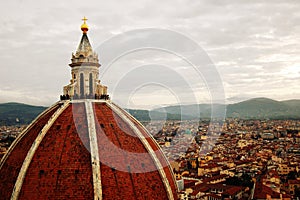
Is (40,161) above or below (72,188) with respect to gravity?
above

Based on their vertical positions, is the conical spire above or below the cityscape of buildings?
above

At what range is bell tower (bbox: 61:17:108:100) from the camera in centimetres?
1580

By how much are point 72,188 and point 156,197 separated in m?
3.06

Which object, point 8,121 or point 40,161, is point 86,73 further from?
point 8,121

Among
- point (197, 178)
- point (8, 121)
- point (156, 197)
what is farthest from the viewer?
point (8, 121)

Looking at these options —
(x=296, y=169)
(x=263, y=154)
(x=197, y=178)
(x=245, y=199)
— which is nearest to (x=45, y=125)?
(x=245, y=199)

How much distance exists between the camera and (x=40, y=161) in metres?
13.2

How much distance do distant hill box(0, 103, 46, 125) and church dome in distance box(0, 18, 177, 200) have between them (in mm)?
101609

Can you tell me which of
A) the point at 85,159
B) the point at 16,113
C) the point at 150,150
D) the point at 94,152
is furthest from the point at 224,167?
the point at 16,113

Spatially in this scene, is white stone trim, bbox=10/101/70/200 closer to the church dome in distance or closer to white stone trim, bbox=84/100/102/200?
the church dome in distance

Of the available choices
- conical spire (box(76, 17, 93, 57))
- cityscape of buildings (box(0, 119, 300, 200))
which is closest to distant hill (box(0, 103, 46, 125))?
cityscape of buildings (box(0, 119, 300, 200))

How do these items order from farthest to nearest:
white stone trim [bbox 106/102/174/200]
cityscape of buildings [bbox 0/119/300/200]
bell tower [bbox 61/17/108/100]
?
1. cityscape of buildings [bbox 0/119/300/200]
2. bell tower [bbox 61/17/108/100]
3. white stone trim [bbox 106/102/174/200]

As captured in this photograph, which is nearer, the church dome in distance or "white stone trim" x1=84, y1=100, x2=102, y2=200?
"white stone trim" x1=84, y1=100, x2=102, y2=200

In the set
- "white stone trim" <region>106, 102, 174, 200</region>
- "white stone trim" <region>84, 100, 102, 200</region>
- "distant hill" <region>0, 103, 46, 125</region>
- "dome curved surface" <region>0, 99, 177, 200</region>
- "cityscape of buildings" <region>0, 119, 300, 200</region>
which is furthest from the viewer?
"distant hill" <region>0, 103, 46, 125</region>
